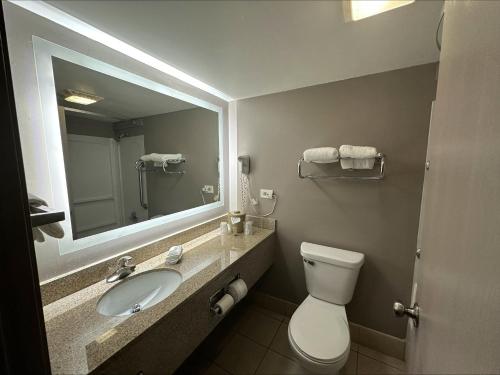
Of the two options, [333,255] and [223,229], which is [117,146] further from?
[333,255]

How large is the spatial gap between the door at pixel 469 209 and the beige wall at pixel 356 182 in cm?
96

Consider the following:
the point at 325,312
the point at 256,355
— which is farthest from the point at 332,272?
the point at 256,355

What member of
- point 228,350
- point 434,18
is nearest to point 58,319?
point 228,350

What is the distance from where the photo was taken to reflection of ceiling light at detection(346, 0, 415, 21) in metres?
0.83

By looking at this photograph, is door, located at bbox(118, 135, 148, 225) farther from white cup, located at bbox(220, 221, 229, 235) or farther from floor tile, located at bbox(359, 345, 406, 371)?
floor tile, located at bbox(359, 345, 406, 371)

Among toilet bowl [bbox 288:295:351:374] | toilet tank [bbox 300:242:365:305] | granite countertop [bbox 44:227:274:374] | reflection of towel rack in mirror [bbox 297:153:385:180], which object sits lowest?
toilet bowl [bbox 288:295:351:374]

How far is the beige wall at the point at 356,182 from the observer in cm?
139

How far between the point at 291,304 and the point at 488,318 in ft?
6.32

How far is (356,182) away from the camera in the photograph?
1562 mm

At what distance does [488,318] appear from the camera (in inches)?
11.0

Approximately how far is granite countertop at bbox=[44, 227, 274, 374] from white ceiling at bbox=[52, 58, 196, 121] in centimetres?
99

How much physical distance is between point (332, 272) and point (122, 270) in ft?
4.86

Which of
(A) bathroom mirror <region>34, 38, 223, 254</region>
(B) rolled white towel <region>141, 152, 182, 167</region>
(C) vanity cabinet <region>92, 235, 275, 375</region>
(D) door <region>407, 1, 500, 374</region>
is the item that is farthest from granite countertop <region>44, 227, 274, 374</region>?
Answer: (D) door <region>407, 1, 500, 374</region>

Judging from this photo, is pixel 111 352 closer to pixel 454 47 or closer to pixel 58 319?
pixel 58 319
